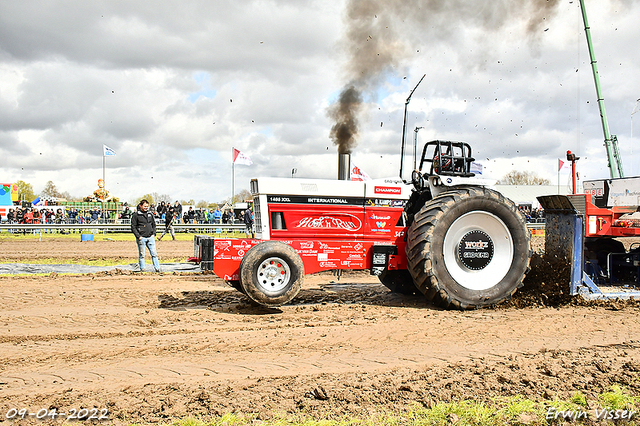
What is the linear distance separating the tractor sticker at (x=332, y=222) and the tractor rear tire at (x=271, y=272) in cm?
63

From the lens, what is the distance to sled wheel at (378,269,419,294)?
323 inches

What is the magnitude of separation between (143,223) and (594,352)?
9698 millimetres

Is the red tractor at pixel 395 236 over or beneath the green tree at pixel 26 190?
beneath

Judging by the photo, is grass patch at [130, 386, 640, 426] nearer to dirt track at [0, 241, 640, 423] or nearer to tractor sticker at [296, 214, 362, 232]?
dirt track at [0, 241, 640, 423]

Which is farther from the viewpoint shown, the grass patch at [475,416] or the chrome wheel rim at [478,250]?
the chrome wheel rim at [478,250]

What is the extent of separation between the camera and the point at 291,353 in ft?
16.3

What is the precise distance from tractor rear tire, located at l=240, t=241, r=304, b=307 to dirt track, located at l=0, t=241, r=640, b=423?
0.30m

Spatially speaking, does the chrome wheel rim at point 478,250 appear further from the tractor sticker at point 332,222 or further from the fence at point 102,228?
the fence at point 102,228

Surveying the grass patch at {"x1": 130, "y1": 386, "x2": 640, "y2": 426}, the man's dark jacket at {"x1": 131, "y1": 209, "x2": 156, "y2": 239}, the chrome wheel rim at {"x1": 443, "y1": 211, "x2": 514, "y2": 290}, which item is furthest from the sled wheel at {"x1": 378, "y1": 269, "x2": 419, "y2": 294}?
the man's dark jacket at {"x1": 131, "y1": 209, "x2": 156, "y2": 239}

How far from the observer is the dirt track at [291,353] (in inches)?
150

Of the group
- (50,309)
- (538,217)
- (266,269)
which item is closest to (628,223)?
(266,269)

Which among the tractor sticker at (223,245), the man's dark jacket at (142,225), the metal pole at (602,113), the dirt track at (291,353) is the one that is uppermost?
the metal pole at (602,113)

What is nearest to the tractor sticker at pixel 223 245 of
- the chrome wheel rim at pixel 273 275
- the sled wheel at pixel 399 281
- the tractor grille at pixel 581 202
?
the chrome wheel rim at pixel 273 275

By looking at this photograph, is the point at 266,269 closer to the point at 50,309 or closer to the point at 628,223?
the point at 50,309
